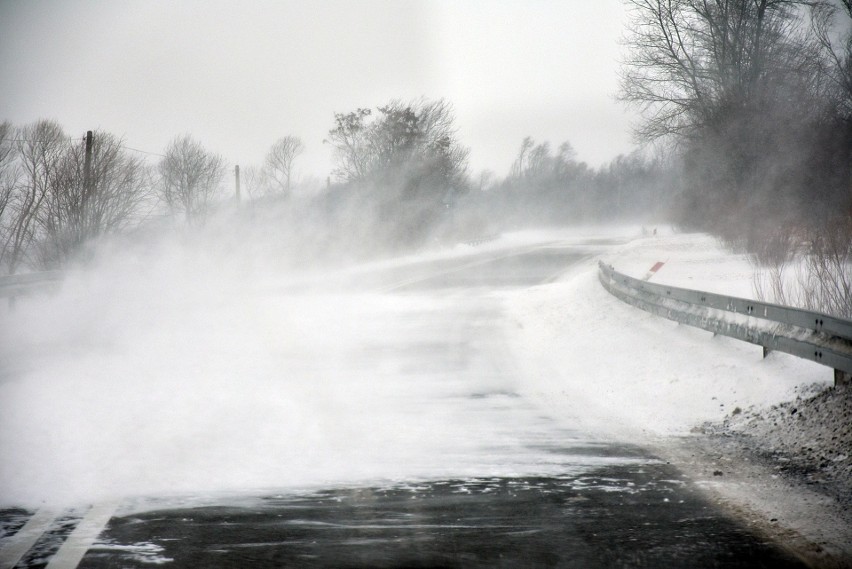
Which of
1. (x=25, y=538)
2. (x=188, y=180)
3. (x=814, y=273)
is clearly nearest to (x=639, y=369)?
(x=814, y=273)

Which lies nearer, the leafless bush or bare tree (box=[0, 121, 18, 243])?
the leafless bush

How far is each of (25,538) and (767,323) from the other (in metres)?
6.90

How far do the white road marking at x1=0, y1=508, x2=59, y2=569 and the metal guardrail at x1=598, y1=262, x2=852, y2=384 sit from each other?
5835mm

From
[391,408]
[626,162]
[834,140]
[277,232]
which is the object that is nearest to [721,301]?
[391,408]

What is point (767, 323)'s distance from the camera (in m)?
7.94

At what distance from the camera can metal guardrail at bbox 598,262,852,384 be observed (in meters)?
6.43

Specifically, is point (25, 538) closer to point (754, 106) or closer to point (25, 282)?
→ point (25, 282)

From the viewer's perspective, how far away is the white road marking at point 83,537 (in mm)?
3760

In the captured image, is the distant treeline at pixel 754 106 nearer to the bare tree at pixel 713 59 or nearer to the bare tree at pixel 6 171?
the bare tree at pixel 713 59

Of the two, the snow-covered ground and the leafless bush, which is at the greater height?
the leafless bush

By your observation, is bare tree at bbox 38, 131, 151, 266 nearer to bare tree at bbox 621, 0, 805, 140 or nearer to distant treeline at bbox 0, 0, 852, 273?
distant treeline at bbox 0, 0, 852, 273

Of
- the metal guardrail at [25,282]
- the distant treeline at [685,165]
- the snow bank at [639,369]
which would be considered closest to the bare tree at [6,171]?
the distant treeline at [685,165]

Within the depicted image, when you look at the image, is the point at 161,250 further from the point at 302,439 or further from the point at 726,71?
the point at 302,439

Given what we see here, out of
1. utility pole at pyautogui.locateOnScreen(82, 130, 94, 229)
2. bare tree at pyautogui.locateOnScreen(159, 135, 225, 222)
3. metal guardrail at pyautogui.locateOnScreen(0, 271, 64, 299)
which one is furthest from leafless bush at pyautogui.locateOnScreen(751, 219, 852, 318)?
bare tree at pyautogui.locateOnScreen(159, 135, 225, 222)
